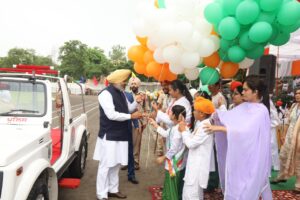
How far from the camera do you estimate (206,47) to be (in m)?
3.84

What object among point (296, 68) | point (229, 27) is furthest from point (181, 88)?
point (296, 68)

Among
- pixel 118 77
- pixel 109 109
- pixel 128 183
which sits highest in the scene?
pixel 118 77

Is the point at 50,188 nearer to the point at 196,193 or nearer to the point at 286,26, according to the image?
the point at 196,193

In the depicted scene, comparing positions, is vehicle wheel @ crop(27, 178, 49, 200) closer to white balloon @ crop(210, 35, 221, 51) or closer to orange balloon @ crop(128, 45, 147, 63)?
orange balloon @ crop(128, 45, 147, 63)

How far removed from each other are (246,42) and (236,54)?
0.59 feet

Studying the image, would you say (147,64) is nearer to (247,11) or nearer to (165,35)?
(165,35)

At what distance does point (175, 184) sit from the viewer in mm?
4109

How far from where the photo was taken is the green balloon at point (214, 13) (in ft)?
11.8

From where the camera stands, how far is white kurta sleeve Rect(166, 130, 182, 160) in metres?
4.00

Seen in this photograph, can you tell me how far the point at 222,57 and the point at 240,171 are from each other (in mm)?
1405

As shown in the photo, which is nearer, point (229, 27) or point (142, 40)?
point (229, 27)

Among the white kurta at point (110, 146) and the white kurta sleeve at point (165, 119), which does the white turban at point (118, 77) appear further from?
the white kurta sleeve at point (165, 119)

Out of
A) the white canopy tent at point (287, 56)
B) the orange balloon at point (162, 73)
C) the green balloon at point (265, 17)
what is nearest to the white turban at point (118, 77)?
the orange balloon at point (162, 73)

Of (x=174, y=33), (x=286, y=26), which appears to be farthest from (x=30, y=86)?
(x=286, y=26)
